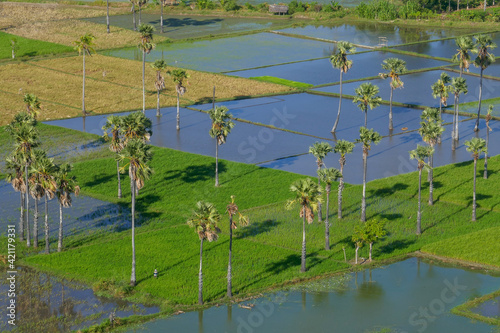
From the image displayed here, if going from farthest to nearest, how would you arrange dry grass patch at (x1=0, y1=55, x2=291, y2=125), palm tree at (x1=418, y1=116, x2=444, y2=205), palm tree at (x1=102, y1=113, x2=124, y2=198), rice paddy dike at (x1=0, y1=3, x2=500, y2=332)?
dry grass patch at (x1=0, y1=55, x2=291, y2=125)
palm tree at (x1=102, y1=113, x2=124, y2=198)
palm tree at (x1=418, y1=116, x2=444, y2=205)
rice paddy dike at (x1=0, y1=3, x2=500, y2=332)

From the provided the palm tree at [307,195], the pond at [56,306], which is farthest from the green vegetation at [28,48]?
the palm tree at [307,195]

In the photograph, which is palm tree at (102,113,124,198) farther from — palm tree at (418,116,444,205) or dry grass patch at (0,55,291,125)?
dry grass patch at (0,55,291,125)

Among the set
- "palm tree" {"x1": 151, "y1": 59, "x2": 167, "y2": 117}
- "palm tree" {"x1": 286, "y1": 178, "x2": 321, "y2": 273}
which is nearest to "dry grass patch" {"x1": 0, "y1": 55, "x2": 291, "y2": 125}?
"palm tree" {"x1": 151, "y1": 59, "x2": 167, "y2": 117}

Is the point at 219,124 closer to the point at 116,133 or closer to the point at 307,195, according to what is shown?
the point at 116,133

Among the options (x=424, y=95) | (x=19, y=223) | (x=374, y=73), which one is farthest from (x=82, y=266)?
(x=374, y=73)

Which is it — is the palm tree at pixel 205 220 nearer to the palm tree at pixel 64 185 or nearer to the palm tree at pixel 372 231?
the palm tree at pixel 64 185

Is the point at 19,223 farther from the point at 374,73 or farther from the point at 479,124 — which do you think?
the point at 374,73

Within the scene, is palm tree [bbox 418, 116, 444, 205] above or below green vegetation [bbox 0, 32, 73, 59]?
below
